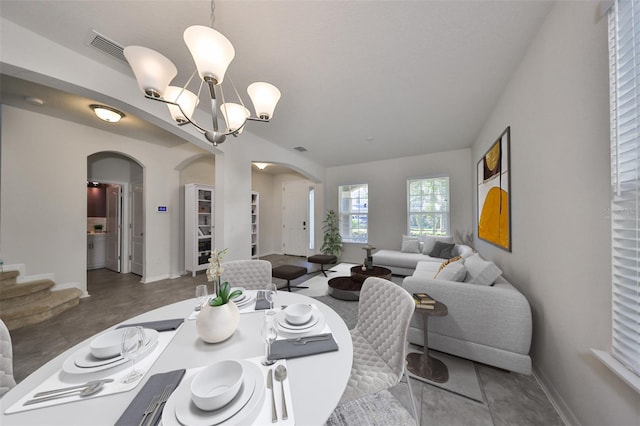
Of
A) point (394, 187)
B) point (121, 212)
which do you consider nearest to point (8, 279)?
point (121, 212)

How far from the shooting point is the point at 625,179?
3.16 feet

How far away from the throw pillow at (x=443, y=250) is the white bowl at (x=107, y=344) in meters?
4.58

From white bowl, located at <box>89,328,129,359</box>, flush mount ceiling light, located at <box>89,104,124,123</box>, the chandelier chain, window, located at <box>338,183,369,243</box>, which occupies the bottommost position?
white bowl, located at <box>89,328,129,359</box>

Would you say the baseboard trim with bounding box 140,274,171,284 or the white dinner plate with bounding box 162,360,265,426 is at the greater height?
the white dinner plate with bounding box 162,360,265,426

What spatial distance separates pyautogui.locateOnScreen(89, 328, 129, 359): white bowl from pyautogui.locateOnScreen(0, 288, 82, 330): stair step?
3.00 m

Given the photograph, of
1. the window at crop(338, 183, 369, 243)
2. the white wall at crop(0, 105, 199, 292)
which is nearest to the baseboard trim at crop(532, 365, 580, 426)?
the window at crop(338, 183, 369, 243)

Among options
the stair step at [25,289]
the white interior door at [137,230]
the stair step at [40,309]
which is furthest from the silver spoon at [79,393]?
the white interior door at [137,230]

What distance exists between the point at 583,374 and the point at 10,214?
6030mm

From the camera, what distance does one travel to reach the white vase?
3.03ft

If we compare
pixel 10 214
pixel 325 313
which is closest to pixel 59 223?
pixel 10 214

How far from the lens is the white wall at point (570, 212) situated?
3.57 feet

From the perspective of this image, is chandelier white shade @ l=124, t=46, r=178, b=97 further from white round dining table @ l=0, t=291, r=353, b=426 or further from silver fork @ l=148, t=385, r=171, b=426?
silver fork @ l=148, t=385, r=171, b=426

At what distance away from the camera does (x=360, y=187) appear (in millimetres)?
5688

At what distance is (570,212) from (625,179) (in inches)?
16.8
